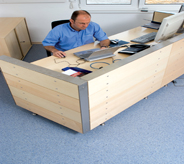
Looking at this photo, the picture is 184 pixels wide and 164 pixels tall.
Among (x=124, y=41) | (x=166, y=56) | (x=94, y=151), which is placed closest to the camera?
(x=94, y=151)

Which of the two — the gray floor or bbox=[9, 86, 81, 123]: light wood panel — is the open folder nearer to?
bbox=[9, 86, 81, 123]: light wood panel

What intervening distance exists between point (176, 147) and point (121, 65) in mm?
919

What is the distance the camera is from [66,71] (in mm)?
1639

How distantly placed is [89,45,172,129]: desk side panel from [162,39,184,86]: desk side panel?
0.10 meters

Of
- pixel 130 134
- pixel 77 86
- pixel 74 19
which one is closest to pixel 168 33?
pixel 74 19

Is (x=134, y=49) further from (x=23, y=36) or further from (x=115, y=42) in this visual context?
(x=23, y=36)

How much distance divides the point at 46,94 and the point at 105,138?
713mm

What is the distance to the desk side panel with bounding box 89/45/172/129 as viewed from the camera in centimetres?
149

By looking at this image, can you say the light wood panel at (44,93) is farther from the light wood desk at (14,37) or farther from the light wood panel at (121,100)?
the light wood desk at (14,37)

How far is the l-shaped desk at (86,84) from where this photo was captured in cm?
142

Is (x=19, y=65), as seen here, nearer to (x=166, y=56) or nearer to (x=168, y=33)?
(x=166, y=56)

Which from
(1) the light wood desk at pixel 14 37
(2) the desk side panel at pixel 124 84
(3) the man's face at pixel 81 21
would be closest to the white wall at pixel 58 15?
(1) the light wood desk at pixel 14 37

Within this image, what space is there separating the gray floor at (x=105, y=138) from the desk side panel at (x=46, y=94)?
159 millimetres

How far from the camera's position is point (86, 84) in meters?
1.32
